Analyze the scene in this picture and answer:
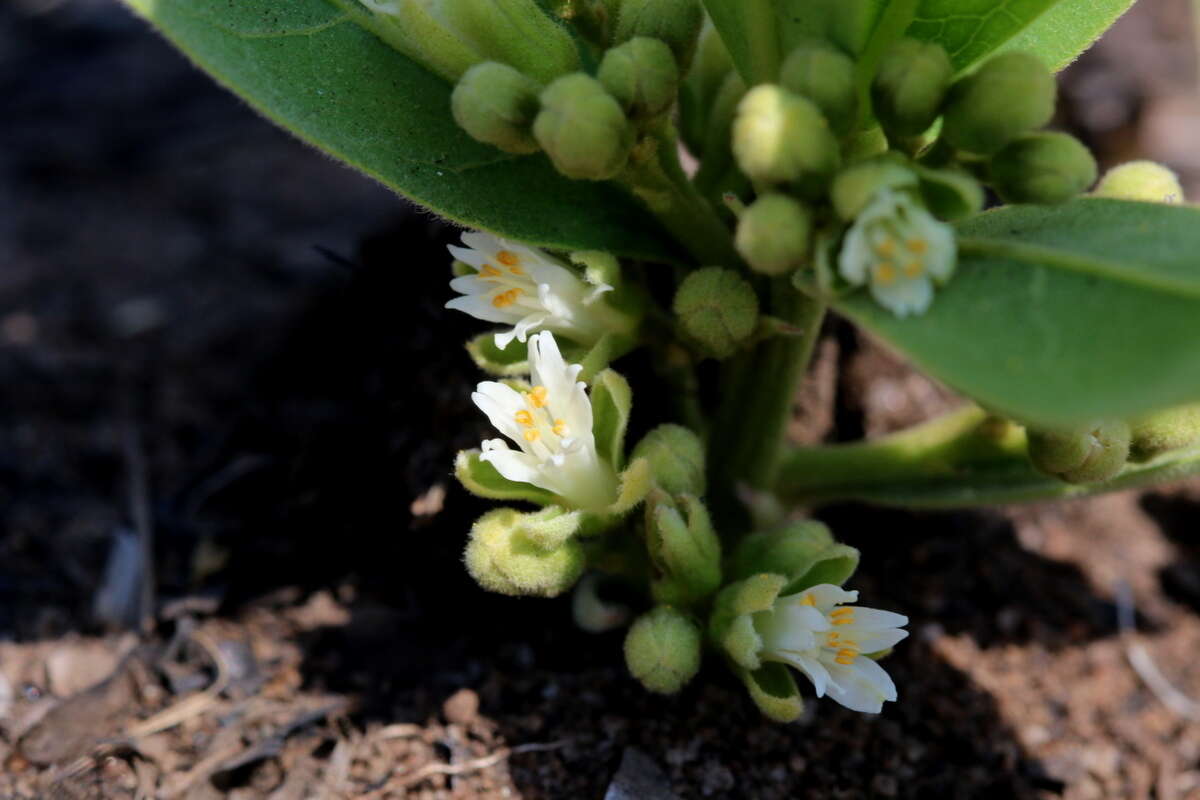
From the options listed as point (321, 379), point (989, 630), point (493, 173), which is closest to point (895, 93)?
point (493, 173)

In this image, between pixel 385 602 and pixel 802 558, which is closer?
pixel 802 558

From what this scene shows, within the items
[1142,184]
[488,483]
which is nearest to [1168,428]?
[1142,184]

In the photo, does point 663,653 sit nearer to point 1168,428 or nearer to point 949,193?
point 949,193

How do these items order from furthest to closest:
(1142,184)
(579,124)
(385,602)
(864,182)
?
(385,602)
(1142,184)
(579,124)
(864,182)

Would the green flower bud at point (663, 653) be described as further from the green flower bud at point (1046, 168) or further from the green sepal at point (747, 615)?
the green flower bud at point (1046, 168)

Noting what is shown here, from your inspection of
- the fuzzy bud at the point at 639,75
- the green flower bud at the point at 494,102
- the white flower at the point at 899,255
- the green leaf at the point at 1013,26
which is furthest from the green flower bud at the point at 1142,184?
the green flower bud at the point at 494,102
